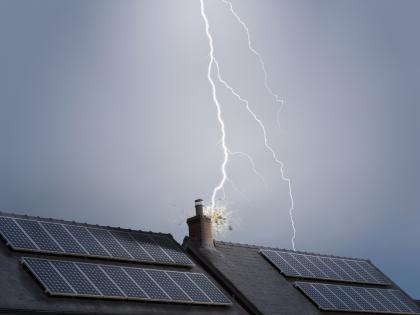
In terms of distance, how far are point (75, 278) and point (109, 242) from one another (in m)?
4.47

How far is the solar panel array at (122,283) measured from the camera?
22.0 m

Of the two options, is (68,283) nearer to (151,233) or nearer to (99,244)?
(99,244)

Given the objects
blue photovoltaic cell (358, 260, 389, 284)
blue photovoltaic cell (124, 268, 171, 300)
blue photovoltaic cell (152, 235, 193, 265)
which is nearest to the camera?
blue photovoltaic cell (124, 268, 171, 300)

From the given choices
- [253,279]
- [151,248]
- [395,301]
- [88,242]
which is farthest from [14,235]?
[395,301]

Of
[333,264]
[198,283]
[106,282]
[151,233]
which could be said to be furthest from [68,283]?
[333,264]

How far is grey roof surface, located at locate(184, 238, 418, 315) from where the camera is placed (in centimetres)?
2806

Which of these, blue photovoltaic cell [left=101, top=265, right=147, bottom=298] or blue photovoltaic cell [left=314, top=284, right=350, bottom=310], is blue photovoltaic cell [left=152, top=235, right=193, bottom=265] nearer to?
blue photovoltaic cell [left=101, top=265, right=147, bottom=298]

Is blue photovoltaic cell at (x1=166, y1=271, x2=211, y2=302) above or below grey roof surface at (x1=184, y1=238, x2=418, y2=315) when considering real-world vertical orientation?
below

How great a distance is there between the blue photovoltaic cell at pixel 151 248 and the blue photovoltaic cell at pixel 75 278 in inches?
188

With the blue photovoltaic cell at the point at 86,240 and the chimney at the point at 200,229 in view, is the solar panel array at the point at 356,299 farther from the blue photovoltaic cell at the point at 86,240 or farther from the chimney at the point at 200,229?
the blue photovoltaic cell at the point at 86,240

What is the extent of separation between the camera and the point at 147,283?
24.8 m

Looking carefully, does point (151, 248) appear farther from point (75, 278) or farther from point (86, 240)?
point (75, 278)

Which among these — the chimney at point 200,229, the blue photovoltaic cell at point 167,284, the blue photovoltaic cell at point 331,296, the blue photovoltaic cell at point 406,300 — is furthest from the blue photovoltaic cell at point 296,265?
the blue photovoltaic cell at point 167,284

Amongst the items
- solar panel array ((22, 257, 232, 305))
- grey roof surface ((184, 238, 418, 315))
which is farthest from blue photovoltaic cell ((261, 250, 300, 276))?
solar panel array ((22, 257, 232, 305))
